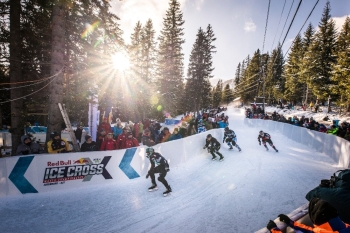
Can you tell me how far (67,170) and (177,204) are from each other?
3950 mm

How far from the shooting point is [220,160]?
10.2 meters

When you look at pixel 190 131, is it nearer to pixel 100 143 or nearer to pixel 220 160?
pixel 220 160

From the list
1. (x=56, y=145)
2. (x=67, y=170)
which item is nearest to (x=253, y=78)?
(x=56, y=145)

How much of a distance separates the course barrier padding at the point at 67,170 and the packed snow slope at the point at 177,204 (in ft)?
0.90

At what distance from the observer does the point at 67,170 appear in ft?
20.6

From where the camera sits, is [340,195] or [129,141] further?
[129,141]

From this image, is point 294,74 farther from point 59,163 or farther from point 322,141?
point 59,163

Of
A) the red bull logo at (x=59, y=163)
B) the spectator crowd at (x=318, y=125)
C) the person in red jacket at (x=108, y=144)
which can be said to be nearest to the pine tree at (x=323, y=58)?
the spectator crowd at (x=318, y=125)

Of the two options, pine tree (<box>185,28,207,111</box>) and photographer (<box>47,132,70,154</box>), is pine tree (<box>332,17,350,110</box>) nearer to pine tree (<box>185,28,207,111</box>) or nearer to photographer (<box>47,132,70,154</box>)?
pine tree (<box>185,28,207,111</box>)

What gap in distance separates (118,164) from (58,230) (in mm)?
2926

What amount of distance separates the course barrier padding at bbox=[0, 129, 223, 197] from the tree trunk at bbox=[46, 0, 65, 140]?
2.64 metres

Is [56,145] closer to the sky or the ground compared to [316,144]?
closer to the sky

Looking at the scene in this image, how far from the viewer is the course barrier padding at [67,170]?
219 inches

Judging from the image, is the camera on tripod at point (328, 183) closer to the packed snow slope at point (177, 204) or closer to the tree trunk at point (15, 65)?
the packed snow slope at point (177, 204)
